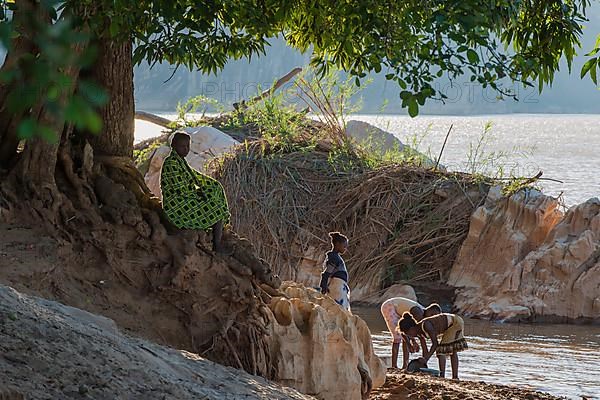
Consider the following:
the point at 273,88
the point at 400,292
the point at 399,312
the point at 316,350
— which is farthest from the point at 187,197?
the point at 273,88

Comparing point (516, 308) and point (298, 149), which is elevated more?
point (298, 149)

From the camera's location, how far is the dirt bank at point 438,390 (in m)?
8.62

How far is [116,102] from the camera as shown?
7754 mm

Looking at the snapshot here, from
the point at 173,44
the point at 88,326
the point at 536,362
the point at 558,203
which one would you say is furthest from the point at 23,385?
the point at 558,203

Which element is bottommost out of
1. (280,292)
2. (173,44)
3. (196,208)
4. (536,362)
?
(536,362)

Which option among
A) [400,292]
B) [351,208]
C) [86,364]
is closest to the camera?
[86,364]

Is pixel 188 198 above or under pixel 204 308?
above

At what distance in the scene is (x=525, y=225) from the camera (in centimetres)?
1633

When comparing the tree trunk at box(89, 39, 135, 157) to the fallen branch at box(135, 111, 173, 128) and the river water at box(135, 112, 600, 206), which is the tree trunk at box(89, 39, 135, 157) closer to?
the river water at box(135, 112, 600, 206)

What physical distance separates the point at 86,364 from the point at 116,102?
3.38 metres

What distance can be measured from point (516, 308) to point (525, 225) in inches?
57.4

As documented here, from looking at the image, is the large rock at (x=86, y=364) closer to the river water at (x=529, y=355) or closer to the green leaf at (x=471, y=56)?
the green leaf at (x=471, y=56)

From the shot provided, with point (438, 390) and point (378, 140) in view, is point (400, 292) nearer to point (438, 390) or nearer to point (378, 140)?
point (378, 140)

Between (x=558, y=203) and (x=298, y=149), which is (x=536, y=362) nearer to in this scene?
(x=558, y=203)
